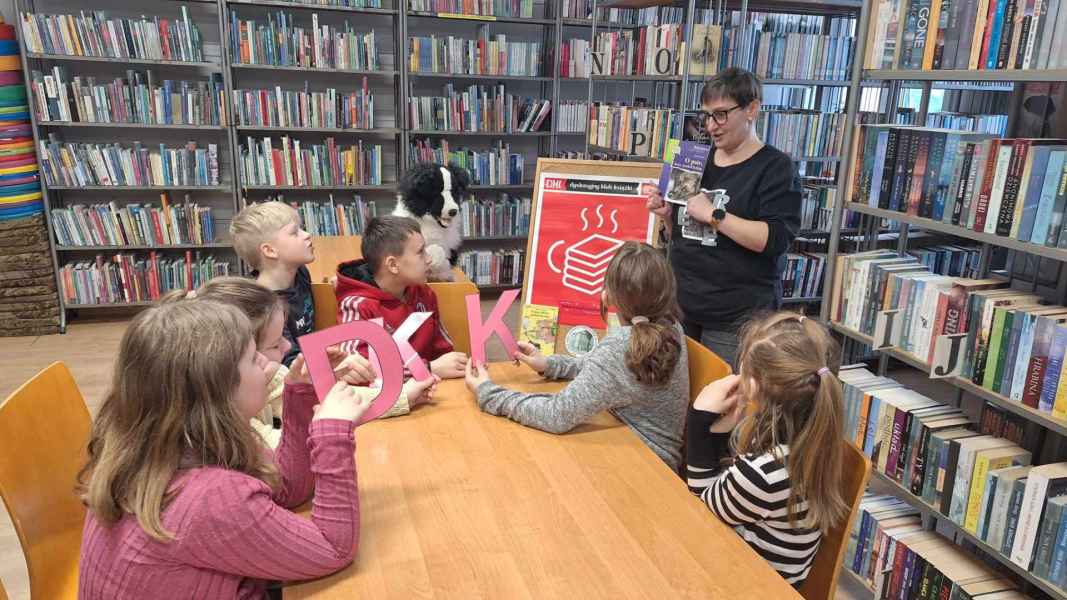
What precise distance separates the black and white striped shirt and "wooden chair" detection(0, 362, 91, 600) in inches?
51.9

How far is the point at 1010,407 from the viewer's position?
1892 millimetres

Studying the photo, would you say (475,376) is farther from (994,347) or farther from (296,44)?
(296,44)

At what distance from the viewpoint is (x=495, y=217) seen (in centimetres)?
549

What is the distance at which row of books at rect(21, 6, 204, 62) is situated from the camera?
4.23 metres

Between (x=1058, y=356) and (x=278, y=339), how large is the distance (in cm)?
188

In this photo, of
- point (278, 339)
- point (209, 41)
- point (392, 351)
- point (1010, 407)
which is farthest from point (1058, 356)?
point (209, 41)

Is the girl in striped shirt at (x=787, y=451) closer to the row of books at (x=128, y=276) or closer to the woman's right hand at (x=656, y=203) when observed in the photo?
the woman's right hand at (x=656, y=203)

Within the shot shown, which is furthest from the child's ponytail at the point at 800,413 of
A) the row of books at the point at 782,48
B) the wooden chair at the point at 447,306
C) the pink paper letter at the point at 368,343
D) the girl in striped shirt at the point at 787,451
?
the row of books at the point at 782,48

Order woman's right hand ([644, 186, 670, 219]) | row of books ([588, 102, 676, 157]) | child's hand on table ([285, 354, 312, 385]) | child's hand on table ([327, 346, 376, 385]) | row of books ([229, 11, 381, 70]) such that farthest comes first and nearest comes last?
row of books ([229, 11, 381, 70]) → row of books ([588, 102, 676, 157]) → woman's right hand ([644, 186, 670, 219]) → child's hand on table ([327, 346, 376, 385]) → child's hand on table ([285, 354, 312, 385])

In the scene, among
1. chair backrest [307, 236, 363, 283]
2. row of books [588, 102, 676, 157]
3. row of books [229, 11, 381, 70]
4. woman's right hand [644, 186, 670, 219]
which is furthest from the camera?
row of books [229, 11, 381, 70]

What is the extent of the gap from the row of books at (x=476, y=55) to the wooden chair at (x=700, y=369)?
3693 millimetres

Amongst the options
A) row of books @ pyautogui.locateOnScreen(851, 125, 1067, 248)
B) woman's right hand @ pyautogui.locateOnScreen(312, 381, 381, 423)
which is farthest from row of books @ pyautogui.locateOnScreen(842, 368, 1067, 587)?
woman's right hand @ pyautogui.locateOnScreen(312, 381, 381, 423)

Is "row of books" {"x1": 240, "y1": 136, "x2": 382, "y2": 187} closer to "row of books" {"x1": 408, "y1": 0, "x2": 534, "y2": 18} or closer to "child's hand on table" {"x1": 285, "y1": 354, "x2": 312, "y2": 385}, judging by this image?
"row of books" {"x1": 408, "y1": 0, "x2": 534, "y2": 18}

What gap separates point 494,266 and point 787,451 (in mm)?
4333
